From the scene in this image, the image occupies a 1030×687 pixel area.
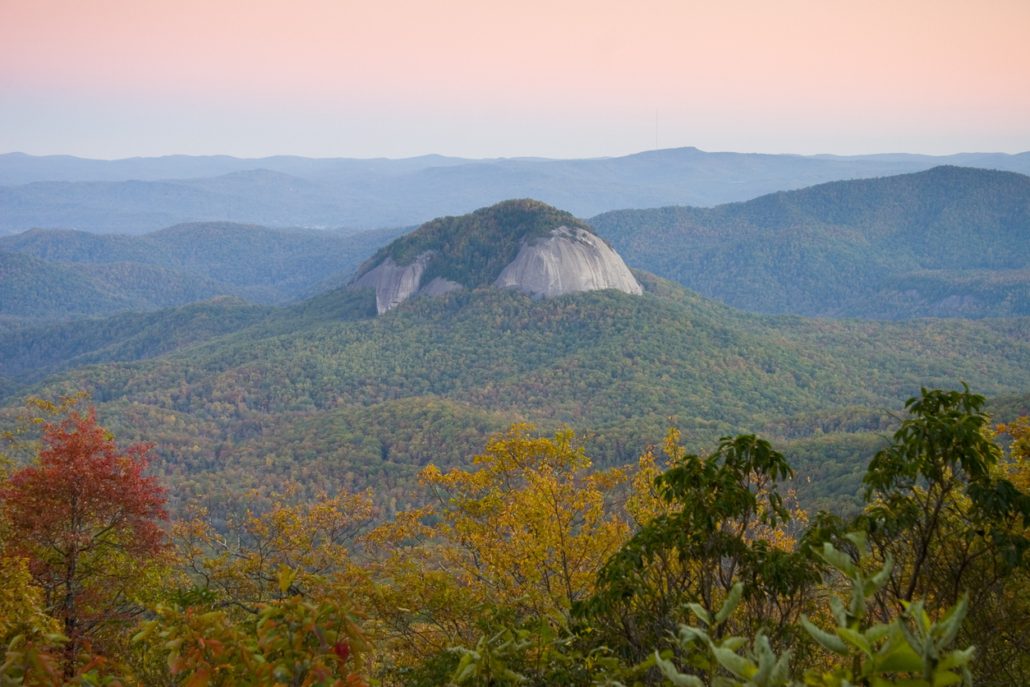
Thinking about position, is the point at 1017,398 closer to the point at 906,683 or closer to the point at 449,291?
the point at 906,683

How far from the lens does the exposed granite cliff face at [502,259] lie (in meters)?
138

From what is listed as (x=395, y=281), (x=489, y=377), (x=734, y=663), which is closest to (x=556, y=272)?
(x=489, y=377)

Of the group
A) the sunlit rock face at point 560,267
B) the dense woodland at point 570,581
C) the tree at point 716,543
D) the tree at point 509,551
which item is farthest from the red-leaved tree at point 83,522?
the sunlit rock face at point 560,267

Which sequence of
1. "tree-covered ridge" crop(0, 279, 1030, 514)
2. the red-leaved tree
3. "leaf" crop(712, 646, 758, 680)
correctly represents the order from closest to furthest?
"leaf" crop(712, 646, 758, 680) → the red-leaved tree → "tree-covered ridge" crop(0, 279, 1030, 514)

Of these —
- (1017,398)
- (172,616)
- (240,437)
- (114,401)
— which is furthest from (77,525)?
(114,401)

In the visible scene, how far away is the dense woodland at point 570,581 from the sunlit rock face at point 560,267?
372 ft

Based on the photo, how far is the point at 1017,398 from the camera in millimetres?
64438

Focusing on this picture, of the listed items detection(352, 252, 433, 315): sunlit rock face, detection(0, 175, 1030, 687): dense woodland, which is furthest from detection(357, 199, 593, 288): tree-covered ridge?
detection(352, 252, 433, 315): sunlit rock face

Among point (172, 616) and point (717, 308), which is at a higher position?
point (172, 616)

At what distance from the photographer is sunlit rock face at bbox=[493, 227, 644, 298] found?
13675cm

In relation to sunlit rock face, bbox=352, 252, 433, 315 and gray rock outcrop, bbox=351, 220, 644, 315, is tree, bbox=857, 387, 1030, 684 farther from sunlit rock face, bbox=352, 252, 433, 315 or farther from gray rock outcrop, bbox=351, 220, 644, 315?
sunlit rock face, bbox=352, 252, 433, 315

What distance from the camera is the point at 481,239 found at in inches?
5822

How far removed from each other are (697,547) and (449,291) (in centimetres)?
13521

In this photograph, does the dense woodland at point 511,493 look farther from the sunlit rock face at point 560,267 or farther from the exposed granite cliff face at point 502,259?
the sunlit rock face at point 560,267
